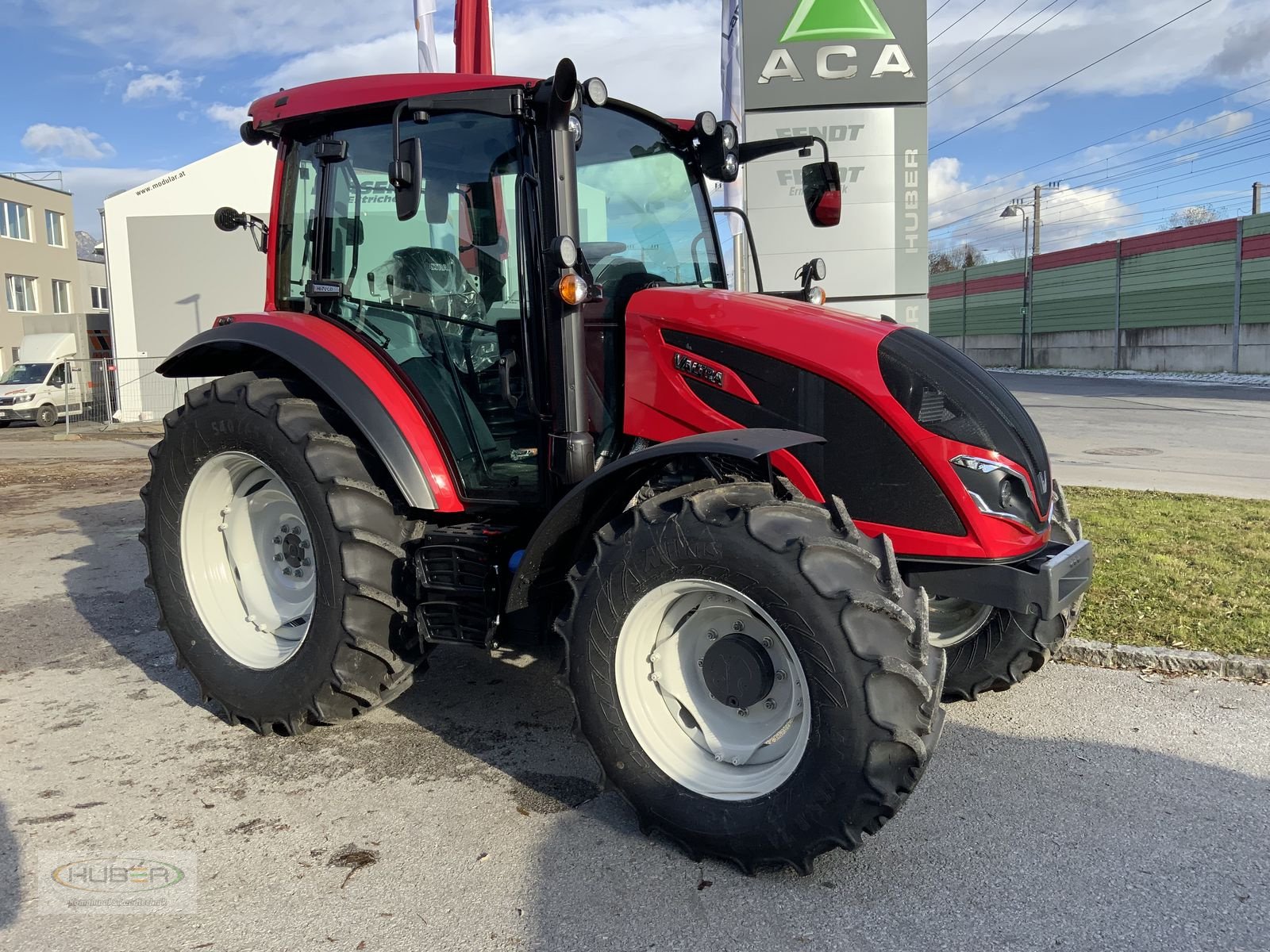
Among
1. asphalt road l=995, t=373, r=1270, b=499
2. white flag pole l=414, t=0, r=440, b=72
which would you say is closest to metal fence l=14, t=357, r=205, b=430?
white flag pole l=414, t=0, r=440, b=72

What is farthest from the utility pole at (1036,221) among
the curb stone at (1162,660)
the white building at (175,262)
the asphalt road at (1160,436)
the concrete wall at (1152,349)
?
the curb stone at (1162,660)

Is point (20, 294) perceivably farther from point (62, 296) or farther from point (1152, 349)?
point (1152, 349)

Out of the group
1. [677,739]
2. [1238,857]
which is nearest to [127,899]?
[677,739]

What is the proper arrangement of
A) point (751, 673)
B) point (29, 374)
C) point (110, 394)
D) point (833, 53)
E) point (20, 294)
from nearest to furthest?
1. point (751, 673)
2. point (833, 53)
3. point (110, 394)
4. point (29, 374)
5. point (20, 294)

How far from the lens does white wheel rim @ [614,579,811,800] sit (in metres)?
3.01

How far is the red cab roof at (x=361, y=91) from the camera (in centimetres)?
361

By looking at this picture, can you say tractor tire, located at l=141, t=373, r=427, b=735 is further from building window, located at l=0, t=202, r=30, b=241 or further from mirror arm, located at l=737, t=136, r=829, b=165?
building window, located at l=0, t=202, r=30, b=241

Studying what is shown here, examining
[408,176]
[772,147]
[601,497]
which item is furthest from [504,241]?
[772,147]

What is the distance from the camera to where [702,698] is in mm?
3209

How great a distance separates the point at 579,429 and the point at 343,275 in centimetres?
140

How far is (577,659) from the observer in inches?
124

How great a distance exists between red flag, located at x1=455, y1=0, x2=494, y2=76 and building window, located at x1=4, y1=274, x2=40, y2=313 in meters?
37.6

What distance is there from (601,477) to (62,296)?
47.4 m

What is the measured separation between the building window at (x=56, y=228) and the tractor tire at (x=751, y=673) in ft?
155
